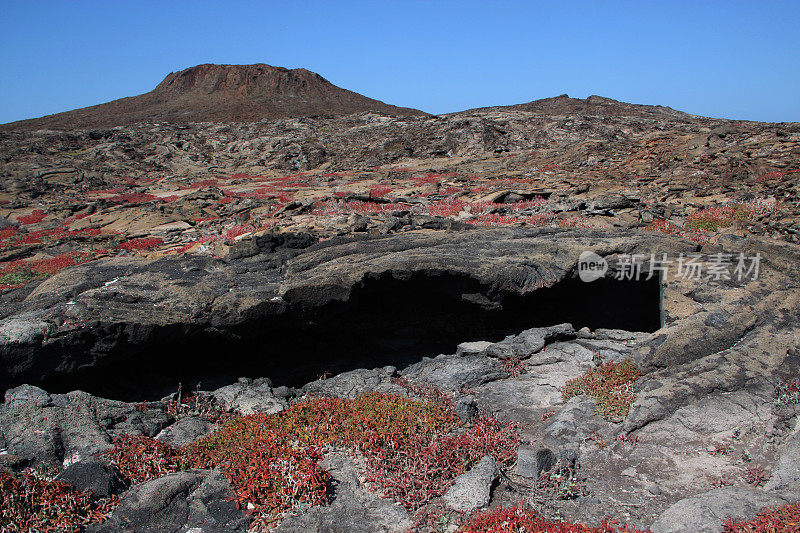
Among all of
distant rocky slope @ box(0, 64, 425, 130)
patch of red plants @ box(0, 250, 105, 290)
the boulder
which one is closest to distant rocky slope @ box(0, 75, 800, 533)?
the boulder

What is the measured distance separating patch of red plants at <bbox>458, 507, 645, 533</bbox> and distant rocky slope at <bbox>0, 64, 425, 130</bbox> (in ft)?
254

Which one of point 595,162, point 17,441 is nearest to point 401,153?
point 595,162

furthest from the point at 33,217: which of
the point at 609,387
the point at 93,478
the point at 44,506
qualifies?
the point at 609,387

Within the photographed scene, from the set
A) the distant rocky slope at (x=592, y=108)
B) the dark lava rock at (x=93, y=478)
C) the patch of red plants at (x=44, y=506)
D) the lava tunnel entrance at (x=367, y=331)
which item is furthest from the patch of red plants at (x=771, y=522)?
the distant rocky slope at (x=592, y=108)

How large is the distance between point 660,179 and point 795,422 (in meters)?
22.4

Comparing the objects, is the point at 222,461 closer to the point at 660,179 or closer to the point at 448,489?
the point at 448,489

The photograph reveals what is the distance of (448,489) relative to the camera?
552 cm

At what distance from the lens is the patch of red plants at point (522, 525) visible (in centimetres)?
471

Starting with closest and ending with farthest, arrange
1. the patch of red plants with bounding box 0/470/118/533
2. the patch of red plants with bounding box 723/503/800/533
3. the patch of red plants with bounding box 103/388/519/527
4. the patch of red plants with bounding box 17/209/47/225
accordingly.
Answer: the patch of red plants with bounding box 723/503/800/533 → the patch of red plants with bounding box 0/470/118/533 → the patch of red plants with bounding box 103/388/519/527 → the patch of red plants with bounding box 17/209/47/225

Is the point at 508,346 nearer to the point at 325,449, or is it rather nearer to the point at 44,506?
the point at 325,449

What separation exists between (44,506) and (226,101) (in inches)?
3921

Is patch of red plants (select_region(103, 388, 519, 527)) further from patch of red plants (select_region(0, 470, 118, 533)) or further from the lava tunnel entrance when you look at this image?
the lava tunnel entrance

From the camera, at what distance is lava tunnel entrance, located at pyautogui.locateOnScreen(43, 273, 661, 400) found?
7480 millimetres

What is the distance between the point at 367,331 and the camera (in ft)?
29.7
